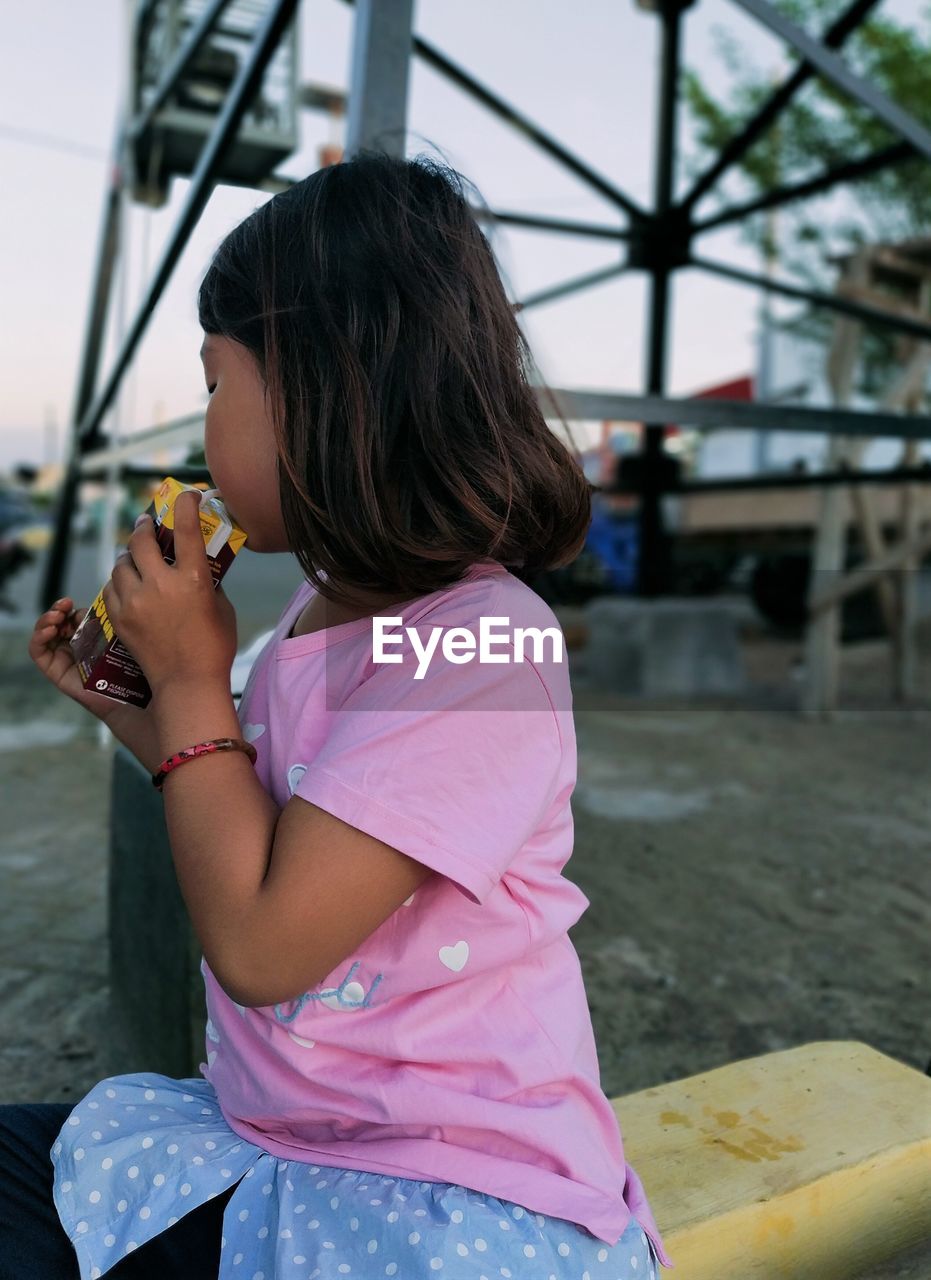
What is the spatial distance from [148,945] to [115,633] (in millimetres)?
789

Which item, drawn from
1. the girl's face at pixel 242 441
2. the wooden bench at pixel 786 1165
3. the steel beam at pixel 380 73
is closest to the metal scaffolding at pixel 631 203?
the steel beam at pixel 380 73

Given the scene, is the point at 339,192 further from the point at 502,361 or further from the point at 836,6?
the point at 836,6

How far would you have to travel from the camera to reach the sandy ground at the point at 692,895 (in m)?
1.83

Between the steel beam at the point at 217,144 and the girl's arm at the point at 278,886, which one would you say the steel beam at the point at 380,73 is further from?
the girl's arm at the point at 278,886

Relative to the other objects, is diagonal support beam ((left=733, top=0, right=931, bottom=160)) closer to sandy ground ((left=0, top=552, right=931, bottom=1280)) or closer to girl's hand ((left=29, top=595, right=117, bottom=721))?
sandy ground ((left=0, top=552, right=931, bottom=1280))

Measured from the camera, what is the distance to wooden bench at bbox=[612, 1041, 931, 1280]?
999 millimetres

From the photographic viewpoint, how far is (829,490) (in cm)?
434

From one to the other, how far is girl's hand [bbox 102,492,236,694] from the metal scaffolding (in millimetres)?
325

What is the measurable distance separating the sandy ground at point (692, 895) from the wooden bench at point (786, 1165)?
0.24 ft

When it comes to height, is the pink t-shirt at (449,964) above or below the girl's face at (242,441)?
below

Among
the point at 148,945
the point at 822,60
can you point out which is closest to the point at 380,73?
the point at 822,60

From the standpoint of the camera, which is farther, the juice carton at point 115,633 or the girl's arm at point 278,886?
the juice carton at point 115,633

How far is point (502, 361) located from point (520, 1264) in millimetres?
605

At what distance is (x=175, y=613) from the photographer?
2.54 feet
